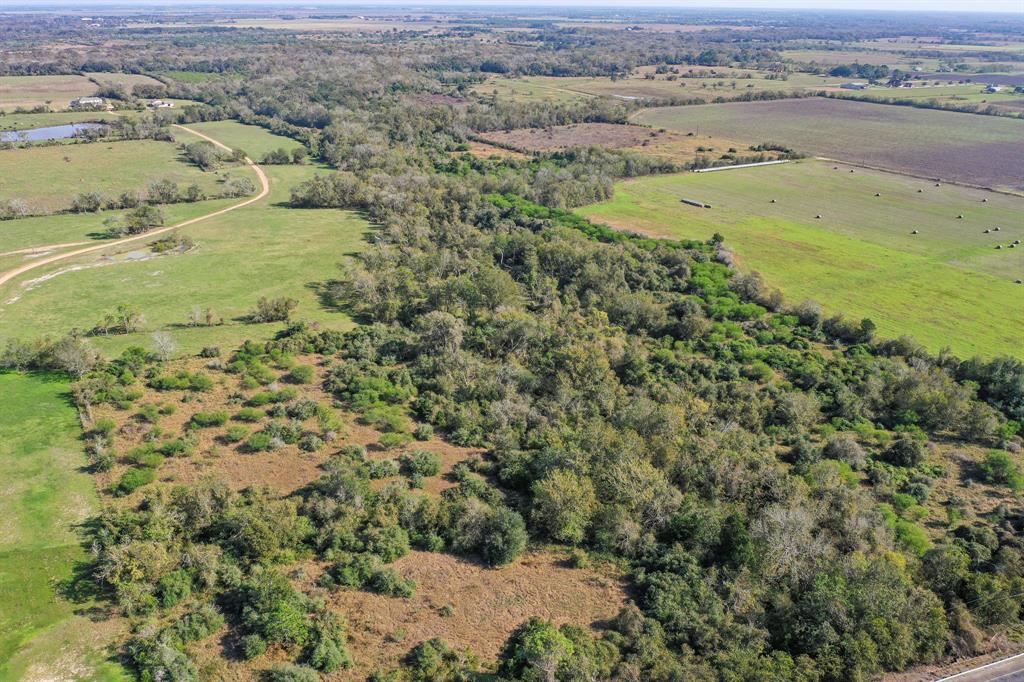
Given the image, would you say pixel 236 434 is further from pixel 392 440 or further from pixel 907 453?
pixel 907 453

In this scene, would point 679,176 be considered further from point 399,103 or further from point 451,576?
point 451,576

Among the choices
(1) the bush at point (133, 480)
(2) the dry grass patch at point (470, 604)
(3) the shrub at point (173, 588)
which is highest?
(1) the bush at point (133, 480)

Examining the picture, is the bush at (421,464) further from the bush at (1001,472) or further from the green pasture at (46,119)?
the green pasture at (46,119)

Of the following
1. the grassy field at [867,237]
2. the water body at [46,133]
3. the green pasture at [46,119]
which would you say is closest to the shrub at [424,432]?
the grassy field at [867,237]

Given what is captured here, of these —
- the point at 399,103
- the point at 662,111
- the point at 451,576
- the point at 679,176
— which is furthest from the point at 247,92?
the point at 451,576

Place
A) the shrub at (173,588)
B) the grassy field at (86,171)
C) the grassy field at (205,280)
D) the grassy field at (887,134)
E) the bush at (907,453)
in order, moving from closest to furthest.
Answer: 1. the shrub at (173,588)
2. the bush at (907,453)
3. the grassy field at (205,280)
4. the grassy field at (86,171)
5. the grassy field at (887,134)

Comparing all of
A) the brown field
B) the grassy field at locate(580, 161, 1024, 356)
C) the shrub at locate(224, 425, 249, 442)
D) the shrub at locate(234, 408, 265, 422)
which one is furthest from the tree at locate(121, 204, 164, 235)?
the brown field
